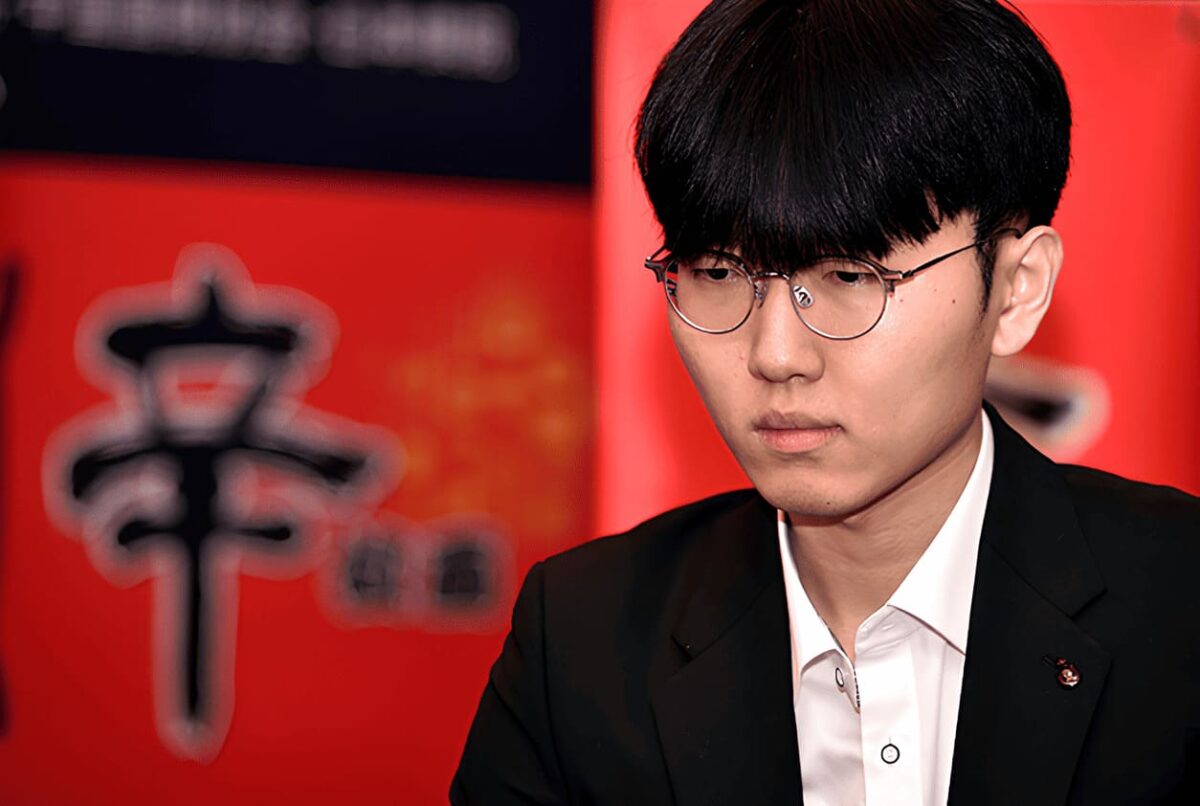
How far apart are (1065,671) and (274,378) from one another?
1594 millimetres

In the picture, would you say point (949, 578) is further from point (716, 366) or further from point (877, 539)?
point (716, 366)

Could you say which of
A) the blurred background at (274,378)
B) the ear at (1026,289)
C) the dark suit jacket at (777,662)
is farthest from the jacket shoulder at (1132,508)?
the blurred background at (274,378)

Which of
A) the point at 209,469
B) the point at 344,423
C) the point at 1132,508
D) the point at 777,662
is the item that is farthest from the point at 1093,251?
the point at 209,469

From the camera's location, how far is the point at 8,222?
2396 mm

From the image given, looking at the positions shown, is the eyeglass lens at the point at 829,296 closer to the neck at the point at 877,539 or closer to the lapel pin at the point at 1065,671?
the neck at the point at 877,539

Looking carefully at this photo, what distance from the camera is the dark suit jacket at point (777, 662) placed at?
1.22 meters

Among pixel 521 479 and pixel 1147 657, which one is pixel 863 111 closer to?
pixel 1147 657

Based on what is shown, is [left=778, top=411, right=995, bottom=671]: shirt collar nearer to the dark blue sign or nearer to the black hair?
the black hair

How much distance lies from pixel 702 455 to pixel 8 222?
52.0 inches

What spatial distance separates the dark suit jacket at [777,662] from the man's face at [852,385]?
→ 0.68ft

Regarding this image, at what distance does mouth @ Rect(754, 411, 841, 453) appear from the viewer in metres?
1.15

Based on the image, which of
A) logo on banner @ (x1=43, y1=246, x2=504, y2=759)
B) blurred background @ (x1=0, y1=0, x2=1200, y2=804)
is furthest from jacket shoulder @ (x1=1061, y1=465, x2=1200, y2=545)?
logo on banner @ (x1=43, y1=246, x2=504, y2=759)

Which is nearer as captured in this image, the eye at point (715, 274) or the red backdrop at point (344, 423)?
the eye at point (715, 274)

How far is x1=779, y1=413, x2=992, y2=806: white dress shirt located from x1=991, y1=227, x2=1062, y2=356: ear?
6.6 inches
